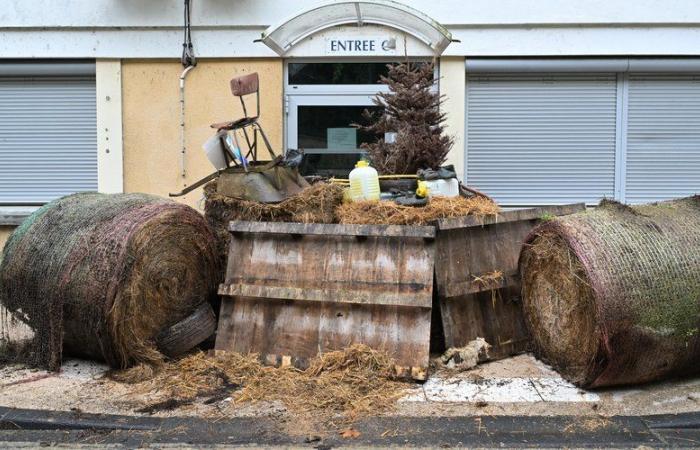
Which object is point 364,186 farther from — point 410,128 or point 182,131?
point 182,131

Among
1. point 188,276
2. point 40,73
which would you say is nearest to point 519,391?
point 188,276

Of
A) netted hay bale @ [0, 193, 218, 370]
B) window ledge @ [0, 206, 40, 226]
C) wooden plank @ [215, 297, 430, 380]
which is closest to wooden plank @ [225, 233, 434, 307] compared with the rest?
wooden plank @ [215, 297, 430, 380]

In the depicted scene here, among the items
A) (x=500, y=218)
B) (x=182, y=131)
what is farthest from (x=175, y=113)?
(x=500, y=218)

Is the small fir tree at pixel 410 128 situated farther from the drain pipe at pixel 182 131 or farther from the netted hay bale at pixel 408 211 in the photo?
the drain pipe at pixel 182 131

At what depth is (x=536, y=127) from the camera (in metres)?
9.84

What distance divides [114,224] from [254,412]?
2034 millimetres

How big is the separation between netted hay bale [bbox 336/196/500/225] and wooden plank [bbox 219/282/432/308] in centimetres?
67

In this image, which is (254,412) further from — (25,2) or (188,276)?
(25,2)

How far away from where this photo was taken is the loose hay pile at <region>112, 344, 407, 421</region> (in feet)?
16.2

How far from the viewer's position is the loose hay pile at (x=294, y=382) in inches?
195

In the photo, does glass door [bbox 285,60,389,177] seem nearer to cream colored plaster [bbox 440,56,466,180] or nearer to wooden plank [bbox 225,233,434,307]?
cream colored plaster [bbox 440,56,466,180]

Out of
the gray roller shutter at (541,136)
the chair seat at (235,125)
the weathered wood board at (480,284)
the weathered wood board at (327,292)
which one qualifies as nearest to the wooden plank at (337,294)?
the weathered wood board at (327,292)

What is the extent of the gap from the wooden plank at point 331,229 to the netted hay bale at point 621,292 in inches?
39.8

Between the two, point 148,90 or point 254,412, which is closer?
point 254,412
